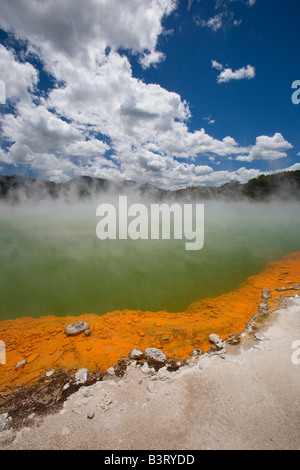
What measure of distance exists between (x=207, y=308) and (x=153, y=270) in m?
4.20

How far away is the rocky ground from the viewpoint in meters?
2.72

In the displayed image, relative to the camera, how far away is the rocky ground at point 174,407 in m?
2.72

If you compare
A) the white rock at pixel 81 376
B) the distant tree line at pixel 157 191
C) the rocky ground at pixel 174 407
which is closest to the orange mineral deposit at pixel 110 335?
the white rock at pixel 81 376

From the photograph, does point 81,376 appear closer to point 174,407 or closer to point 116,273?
point 174,407

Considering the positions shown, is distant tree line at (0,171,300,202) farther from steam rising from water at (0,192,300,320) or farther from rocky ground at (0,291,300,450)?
rocky ground at (0,291,300,450)

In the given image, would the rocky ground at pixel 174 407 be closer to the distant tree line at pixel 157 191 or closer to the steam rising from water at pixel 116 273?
the steam rising from water at pixel 116 273

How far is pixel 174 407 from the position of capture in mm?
3137

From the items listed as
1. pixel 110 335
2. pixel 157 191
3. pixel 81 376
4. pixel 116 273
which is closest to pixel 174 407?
pixel 81 376

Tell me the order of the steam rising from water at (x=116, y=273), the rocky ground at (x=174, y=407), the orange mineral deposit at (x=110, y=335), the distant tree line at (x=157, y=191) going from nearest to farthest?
the rocky ground at (x=174, y=407), the orange mineral deposit at (x=110, y=335), the steam rising from water at (x=116, y=273), the distant tree line at (x=157, y=191)

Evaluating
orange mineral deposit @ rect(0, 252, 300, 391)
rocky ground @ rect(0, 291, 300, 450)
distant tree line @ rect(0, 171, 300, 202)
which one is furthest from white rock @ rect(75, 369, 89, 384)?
distant tree line @ rect(0, 171, 300, 202)

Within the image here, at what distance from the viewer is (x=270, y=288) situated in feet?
26.7

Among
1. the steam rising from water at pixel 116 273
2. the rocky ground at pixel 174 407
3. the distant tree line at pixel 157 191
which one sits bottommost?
the rocky ground at pixel 174 407

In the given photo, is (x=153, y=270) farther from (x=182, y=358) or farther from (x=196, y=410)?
(x=196, y=410)

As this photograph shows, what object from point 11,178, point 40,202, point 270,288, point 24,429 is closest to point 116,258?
point 270,288
